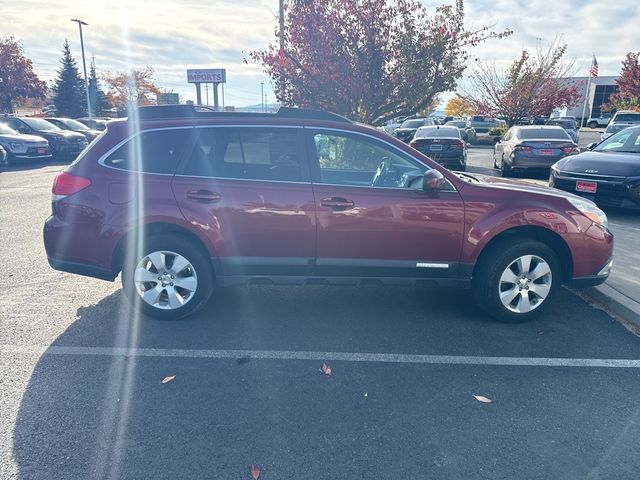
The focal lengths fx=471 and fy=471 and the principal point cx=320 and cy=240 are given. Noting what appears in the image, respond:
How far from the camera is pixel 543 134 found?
13000mm

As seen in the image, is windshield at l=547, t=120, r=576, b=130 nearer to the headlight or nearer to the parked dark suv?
the headlight

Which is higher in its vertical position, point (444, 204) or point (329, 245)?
point (444, 204)

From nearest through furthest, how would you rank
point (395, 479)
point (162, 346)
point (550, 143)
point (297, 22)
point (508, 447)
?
point (395, 479), point (508, 447), point (162, 346), point (297, 22), point (550, 143)

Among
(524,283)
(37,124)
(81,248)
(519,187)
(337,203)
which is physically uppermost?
(37,124)

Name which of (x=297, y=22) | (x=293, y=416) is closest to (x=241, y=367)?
(x=293, y=416)

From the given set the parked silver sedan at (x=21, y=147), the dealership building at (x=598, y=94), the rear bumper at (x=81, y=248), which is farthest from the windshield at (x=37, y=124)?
the dealership building at (x=598, y=94)

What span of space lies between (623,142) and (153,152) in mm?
8737

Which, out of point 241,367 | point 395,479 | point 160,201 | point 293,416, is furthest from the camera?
point 160,201

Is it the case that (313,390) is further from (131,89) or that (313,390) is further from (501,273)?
(131,89)

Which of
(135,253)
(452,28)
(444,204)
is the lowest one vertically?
(135,253)

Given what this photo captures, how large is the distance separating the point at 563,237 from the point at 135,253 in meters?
3.84

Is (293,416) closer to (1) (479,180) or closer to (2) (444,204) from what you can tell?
(2) (444,204)

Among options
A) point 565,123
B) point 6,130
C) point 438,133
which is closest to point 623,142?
point 438,133

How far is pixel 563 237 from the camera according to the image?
4.24 m
